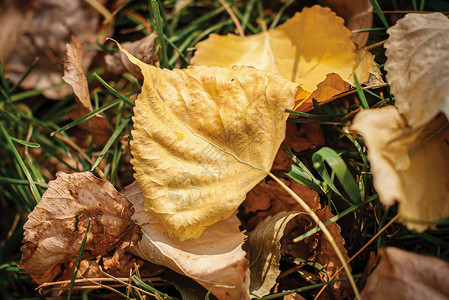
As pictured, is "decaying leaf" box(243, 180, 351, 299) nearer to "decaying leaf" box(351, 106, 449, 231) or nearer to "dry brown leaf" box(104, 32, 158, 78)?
"decaying leaf" box(351, 106, 449, 231)

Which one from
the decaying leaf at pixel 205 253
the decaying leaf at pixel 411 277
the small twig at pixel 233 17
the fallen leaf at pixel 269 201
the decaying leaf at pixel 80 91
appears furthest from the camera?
the small twig at pixel 233 17

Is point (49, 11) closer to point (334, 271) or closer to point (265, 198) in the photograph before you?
point (265, 198)

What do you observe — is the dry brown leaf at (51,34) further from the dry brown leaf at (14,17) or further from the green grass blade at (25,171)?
the green grass blade at (25,171)

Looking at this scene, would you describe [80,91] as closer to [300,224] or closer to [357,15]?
[300,224]

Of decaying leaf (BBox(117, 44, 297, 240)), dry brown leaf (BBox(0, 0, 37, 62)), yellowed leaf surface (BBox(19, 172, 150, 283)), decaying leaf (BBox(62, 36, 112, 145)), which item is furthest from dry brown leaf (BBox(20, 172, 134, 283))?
dry brown leaf (BBox(0, 0, 37, 62))

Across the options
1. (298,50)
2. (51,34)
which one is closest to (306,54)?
(298,50)

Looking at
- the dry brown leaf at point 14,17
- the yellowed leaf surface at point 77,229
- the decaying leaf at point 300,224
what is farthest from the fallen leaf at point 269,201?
the dry brown leaf at point 14,17

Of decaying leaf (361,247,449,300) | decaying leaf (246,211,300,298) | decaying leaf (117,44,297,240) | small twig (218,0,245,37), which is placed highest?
small twig (218,0,245,37)
